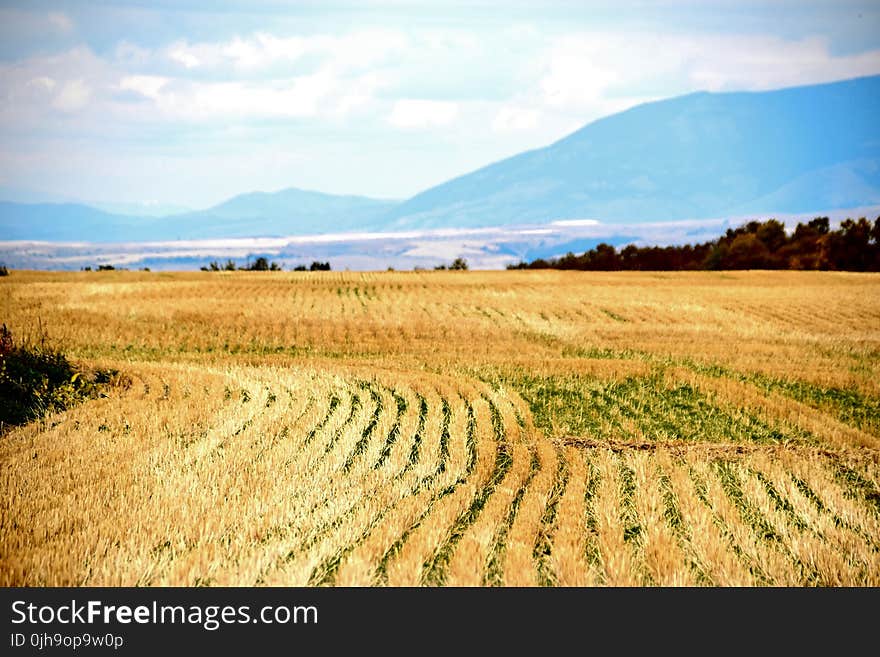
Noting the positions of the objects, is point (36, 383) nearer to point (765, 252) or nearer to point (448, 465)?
point (448, 465)

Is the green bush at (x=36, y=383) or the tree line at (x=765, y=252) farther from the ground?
the tree line at (x=765, y=252)

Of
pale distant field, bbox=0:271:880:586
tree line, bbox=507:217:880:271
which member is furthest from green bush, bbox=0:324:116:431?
tree line, bbox=507:217:880:271

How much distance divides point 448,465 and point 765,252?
4005 inches

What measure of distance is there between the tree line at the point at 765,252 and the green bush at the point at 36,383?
254 feet

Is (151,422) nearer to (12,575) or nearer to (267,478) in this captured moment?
(267,478)

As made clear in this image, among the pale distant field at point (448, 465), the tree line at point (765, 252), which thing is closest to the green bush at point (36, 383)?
the pale distant field at point (448, 465)

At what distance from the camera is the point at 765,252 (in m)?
103

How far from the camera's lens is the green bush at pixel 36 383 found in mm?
14547

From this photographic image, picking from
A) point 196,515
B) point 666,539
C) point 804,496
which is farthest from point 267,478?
point 804,496

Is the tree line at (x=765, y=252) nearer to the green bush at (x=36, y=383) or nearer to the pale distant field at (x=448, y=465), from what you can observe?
the pale distant field at (x=448, y=465)

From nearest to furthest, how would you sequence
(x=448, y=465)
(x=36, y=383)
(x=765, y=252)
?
(x=448, y=465) → (x=36, y=383) → (x=765, y=252)

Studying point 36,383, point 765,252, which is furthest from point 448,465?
point 765,252

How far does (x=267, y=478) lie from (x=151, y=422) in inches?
165

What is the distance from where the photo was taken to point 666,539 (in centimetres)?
883
